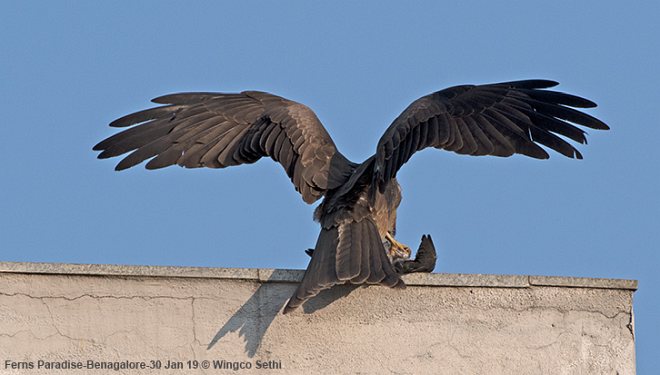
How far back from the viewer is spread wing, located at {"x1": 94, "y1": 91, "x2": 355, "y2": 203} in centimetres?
774

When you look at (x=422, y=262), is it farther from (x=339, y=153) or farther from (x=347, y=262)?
(x=339, y=153)

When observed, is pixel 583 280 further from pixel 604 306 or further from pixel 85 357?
pixel 85 357

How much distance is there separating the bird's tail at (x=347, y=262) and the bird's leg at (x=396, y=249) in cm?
38

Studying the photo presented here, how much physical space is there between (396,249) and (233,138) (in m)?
1.59

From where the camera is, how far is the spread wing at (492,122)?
7332 millimetres

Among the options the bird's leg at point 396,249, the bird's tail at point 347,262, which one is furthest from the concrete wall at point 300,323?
the bird's leg at point 396,249

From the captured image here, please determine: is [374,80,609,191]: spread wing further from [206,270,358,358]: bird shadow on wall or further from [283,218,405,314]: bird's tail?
[206,270,358,358]: bird shadow on wall

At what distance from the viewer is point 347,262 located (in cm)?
661

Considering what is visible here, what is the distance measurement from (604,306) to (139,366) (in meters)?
2.56

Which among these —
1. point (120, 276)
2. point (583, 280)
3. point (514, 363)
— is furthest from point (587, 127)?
point (120, 276)

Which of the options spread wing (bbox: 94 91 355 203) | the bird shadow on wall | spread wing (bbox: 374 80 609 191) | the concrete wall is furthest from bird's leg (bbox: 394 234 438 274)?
spread wing (bbox: 94 91 355 203)

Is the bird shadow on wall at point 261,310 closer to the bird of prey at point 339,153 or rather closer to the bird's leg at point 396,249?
the bird of prey at point 339,153

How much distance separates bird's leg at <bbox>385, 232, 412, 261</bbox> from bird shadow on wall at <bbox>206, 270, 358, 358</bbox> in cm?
101

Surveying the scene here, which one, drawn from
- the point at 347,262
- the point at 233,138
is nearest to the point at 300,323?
the point at 347,262
